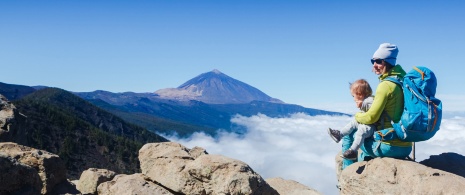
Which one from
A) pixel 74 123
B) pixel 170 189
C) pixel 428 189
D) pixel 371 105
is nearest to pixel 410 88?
pixel 371 105

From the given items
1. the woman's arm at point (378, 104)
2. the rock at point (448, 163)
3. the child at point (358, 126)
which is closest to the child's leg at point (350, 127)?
the child at point (358, 126)

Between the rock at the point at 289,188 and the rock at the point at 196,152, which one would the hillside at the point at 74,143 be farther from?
the rock at the point at 289,188

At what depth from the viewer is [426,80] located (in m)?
9.71

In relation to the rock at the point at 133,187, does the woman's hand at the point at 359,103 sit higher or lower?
higher

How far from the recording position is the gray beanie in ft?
34.0

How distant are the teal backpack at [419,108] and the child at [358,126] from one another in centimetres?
84

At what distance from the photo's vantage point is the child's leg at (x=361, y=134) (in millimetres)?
10516

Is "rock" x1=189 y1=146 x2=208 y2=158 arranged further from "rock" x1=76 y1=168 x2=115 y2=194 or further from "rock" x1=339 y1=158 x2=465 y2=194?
"rock" x1=339 y1=158 x2=465 y2=194

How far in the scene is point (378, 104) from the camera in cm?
988

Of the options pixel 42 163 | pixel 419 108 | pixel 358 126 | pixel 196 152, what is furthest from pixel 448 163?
pixel 42 163

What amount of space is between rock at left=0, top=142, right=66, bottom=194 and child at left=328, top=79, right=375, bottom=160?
10.8 meters

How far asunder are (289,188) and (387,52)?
31.7 ft

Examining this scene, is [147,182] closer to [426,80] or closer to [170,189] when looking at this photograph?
[170,189]

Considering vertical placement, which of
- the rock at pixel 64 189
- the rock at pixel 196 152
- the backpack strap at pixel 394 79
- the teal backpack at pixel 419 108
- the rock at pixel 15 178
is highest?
the backpack strap at pixel 394 79
